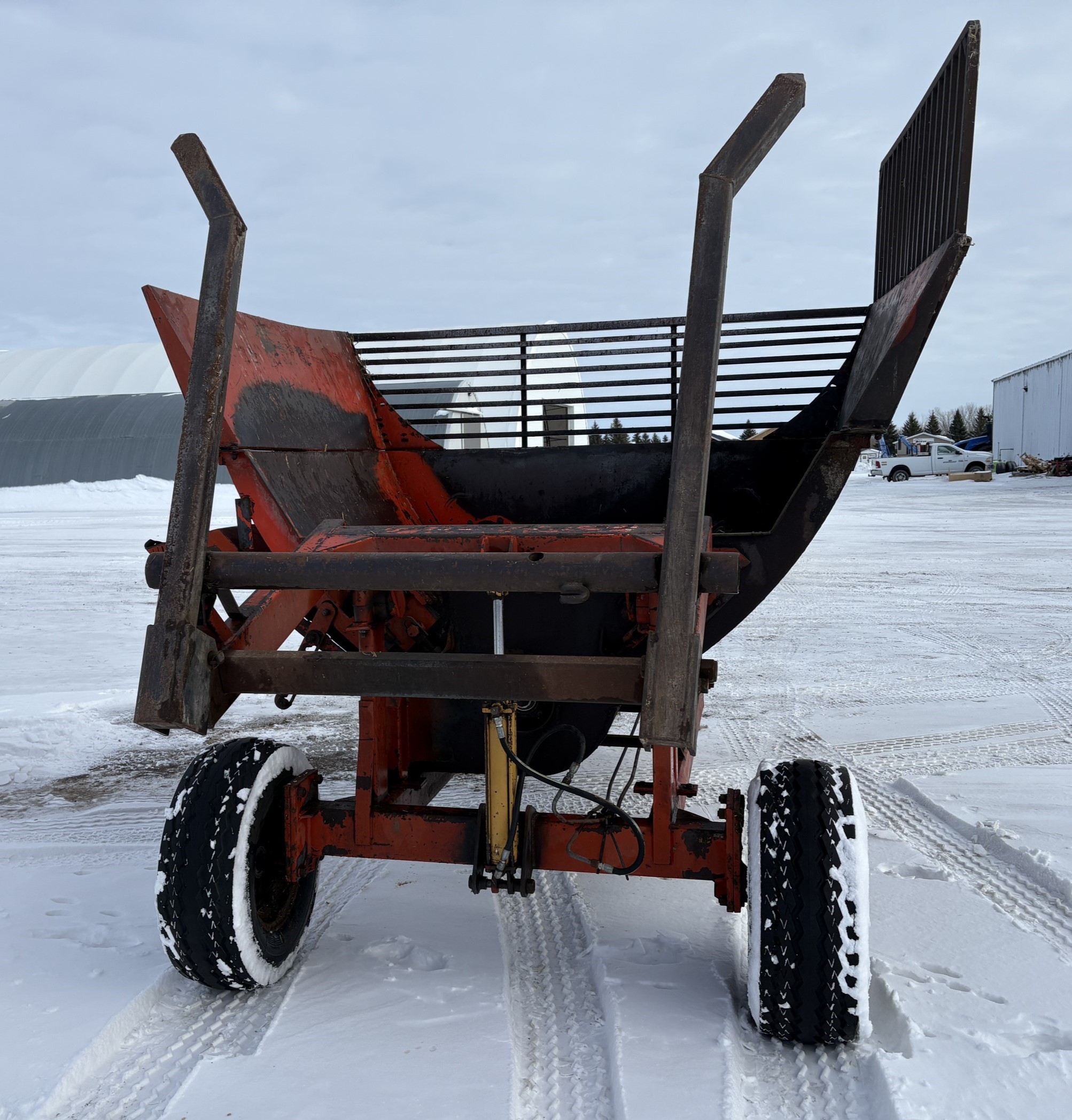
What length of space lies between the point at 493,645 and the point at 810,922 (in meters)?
1.03

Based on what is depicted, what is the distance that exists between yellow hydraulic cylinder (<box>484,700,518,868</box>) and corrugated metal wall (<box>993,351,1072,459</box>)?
37520 millimetres

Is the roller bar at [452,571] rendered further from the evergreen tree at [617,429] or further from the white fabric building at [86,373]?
the white fabric building at [86,373]

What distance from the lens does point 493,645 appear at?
2.63 meters

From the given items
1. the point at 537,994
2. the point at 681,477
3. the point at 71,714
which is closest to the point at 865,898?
the point at 537,994

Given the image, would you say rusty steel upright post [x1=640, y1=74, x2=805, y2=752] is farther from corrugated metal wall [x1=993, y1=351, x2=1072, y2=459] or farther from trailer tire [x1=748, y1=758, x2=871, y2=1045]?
corrugated metal wall [x1=993, y1=351, x2=1072, y2=459]

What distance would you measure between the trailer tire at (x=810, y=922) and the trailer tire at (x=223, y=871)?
3.88 feet

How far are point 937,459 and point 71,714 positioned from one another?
35.8 m

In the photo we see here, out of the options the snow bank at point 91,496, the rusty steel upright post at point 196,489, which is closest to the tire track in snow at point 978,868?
the rusty steel upright post at point 196,489

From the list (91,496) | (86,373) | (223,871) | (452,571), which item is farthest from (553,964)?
(86,373)

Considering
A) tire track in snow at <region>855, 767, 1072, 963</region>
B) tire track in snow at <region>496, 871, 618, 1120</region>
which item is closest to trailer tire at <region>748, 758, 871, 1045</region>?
tire track in snow at <region>496, 871, 618, 1120</region>

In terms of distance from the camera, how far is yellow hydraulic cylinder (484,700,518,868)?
2426mm

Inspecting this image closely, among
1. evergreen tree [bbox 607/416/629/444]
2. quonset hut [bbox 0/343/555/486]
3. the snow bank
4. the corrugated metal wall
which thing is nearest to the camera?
evergreen tree [bbox 607/416/629/444]

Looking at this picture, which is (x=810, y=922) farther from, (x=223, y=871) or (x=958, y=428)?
(x=958, y=428)

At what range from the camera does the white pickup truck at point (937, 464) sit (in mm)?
36031
